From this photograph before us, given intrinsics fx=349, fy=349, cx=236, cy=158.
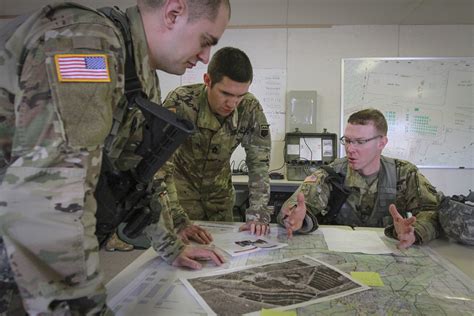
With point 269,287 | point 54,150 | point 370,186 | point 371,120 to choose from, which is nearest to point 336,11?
point 371,120

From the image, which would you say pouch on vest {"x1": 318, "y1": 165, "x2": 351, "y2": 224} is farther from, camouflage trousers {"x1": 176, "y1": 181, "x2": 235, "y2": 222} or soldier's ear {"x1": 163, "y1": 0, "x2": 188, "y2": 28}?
soldier's ear {"x1": 163, "y1": 0, "x2": 188, "y2": 28}

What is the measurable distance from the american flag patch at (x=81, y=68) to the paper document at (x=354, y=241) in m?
0.96

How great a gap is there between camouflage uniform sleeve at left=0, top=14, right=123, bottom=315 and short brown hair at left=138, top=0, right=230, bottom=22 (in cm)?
24

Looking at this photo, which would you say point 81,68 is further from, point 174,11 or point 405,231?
point 405,231

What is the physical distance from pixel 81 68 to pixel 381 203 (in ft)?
4.87

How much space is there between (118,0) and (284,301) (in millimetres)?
3285

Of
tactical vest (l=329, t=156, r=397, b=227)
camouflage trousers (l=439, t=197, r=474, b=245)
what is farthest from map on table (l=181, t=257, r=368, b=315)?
tactical vest (l=329, t=156, r=397, b=227)

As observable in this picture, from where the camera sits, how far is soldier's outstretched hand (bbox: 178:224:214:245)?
49.7 inches

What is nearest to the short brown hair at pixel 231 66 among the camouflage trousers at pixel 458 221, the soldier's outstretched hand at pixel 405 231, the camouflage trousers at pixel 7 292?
the soldier's outstretched hand at pixel 405 231

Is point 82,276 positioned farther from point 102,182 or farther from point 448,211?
point 448,211

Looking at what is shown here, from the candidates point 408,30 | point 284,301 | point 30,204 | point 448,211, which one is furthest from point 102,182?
point 408,30

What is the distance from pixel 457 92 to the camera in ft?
10.9

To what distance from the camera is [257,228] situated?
4.50 ft

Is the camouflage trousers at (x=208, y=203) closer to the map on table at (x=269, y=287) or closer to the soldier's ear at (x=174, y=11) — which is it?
the map on table at (x=269, y=287)
